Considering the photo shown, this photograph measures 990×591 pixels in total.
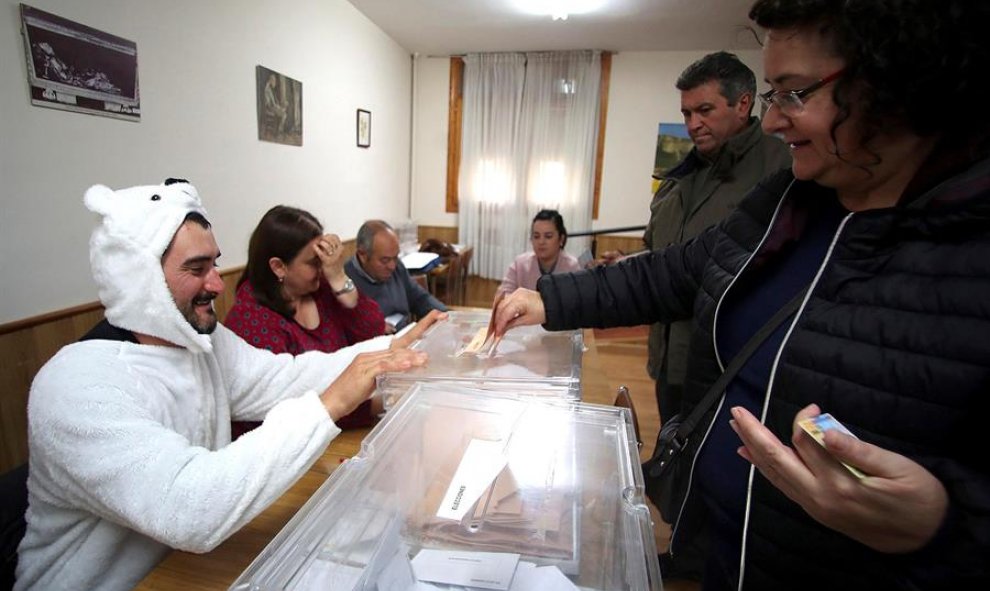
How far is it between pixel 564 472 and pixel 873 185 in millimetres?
638

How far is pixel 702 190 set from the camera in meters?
1.79

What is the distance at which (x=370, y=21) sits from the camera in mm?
4098

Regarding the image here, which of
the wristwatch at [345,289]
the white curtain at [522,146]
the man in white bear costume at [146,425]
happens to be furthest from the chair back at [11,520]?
the white curtain at [522,146]

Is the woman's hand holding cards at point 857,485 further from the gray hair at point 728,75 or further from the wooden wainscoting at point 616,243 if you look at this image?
the wooden wainscoting at point 616,243

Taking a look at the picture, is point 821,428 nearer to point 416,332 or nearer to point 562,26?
point 416,332

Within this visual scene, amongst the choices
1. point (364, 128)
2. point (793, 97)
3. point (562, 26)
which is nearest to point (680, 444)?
point (793, 97)

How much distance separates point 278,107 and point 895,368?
319 centimetres

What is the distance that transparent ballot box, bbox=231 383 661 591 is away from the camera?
62 centimetres

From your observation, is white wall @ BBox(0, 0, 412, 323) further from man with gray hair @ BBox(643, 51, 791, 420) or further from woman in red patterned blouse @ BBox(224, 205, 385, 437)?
man with gray hair @ BBox(643, 51, 791, 420)

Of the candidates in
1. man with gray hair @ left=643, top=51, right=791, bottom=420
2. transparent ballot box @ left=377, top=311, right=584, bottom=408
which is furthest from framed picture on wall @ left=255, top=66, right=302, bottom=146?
man with gray hair @ left=643, top=51, right=791, bottom=420

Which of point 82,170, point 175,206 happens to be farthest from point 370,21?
point 175,206

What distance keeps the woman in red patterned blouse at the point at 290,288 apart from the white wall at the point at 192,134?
67 centimetres

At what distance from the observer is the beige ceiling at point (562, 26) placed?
3.67 meters

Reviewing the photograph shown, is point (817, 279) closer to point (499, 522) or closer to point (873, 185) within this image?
point (873, 185)
